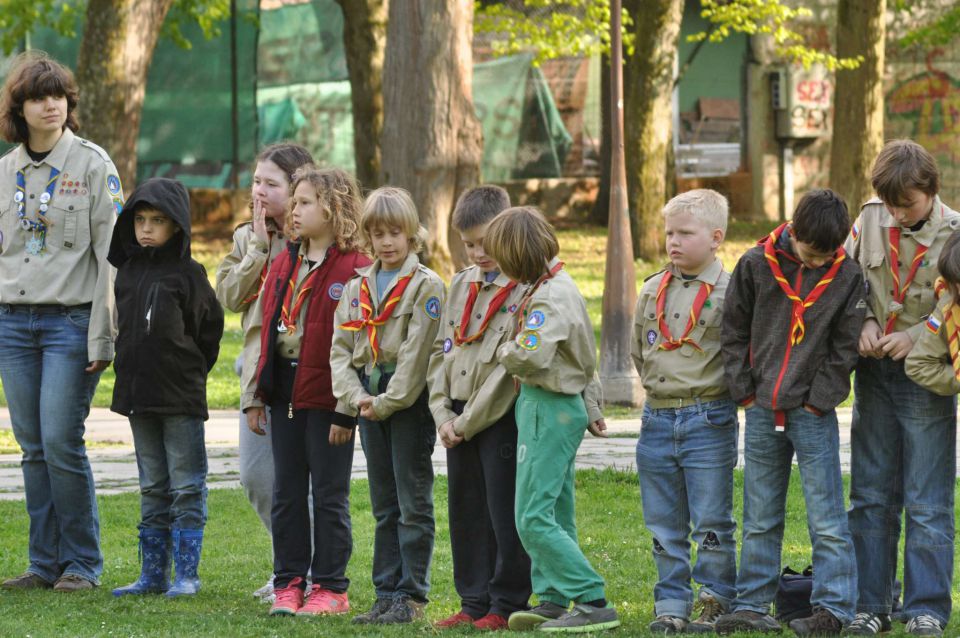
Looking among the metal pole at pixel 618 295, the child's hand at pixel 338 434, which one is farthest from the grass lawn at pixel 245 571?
the metal pole at pixel 618 295

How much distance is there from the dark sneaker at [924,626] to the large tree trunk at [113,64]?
13353 mm

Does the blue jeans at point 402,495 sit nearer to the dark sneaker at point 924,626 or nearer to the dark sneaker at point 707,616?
the dark sneaker at point 707,616

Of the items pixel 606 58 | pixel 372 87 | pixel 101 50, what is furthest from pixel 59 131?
pixel 606 58

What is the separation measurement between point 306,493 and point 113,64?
1223 cm

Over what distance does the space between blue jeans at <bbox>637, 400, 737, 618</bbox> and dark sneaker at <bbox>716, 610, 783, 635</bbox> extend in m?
0.12

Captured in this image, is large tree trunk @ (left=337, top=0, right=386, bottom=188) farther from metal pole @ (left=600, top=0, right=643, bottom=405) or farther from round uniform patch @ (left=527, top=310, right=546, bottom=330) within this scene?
round uniform patch @ (left=527, top=310, right=546, bottom=330)

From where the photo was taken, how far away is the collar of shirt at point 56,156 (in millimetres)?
6414

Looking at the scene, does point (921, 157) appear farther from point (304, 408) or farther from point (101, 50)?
point (101, 50)

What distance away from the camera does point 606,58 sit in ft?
82.1

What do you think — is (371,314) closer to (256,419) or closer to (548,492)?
(256,419)

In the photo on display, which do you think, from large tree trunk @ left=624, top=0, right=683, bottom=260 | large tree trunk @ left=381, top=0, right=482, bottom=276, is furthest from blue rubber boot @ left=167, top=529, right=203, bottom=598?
large tree trunk @ left=624, top=0, right=683, bottom=260

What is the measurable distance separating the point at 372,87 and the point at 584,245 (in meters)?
5.11

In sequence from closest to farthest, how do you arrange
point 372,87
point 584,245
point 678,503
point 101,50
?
point 678,503 < point 101,50 < point 372,87 < point 584,245

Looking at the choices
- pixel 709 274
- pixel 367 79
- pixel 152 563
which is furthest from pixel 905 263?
pixel 367 79
